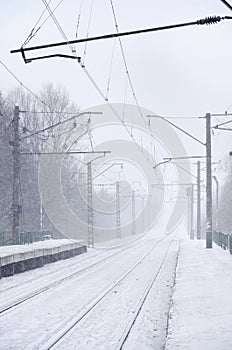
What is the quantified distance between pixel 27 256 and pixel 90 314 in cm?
1443

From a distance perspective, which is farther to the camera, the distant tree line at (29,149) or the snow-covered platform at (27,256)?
the distant tree line at (29,149)

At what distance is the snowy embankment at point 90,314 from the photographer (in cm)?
1084

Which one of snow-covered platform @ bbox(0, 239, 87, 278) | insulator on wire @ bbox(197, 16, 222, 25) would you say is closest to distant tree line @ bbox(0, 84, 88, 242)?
snow-covered platform @ bbox(0, 239, 87, 278)

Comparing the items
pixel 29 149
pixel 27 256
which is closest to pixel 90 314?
pixel 27 256

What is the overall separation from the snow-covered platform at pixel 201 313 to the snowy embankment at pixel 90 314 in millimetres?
346

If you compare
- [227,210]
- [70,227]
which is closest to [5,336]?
[70,227]

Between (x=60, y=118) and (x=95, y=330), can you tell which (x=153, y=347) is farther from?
(x=60, y=118)

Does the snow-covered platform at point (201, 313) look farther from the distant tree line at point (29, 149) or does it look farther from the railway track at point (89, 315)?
the distant tree line at point (29, 149)

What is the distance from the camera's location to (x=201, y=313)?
13.2 m

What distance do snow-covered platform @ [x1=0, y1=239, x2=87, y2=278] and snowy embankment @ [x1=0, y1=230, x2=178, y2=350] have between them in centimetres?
128

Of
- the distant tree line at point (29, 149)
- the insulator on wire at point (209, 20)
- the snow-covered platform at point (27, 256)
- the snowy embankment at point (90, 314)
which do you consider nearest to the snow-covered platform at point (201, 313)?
the snowy embankment at point (90, 314)

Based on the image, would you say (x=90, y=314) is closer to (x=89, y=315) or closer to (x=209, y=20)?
(x=89, y=315)

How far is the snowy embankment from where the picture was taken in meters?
10.8

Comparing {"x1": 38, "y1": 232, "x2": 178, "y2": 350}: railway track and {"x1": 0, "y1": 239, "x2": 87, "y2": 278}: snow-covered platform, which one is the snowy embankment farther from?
{"x1": 0, "y1": 239, "x2": 87, "y2": 278}: snow-covered platform
